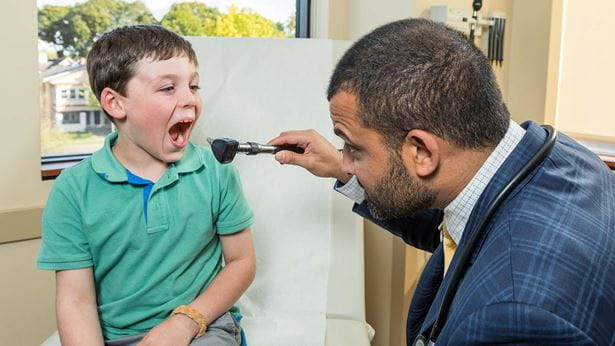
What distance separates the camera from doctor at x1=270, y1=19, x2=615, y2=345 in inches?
30.8

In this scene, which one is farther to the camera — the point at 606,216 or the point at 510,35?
the point at 510,35

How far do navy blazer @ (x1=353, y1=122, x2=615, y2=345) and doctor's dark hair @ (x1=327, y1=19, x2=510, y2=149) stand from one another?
0.07 meters

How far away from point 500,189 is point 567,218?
3.8 inches

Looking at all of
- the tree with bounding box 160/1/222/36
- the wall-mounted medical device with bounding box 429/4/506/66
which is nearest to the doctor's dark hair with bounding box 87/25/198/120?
the tree with bounding box 160/1/222/36

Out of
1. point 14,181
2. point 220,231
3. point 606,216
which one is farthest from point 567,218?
point 14,181

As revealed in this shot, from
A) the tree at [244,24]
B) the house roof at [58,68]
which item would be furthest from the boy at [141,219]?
the tree at [244,24]

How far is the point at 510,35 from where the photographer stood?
2.24 metres

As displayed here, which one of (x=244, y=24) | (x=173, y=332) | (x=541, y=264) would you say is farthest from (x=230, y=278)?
(x=244, y=24)

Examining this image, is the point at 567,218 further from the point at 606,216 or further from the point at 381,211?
the point at 381,211

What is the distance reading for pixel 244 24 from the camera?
7.06 ft

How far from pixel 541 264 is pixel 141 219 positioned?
2.63 ft

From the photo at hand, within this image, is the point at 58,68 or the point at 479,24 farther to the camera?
the point at 479,24

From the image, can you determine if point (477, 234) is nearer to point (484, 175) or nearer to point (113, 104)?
point (484, 175)

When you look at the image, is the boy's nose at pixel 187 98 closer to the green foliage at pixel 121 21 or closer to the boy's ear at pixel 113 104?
the boy's ear at pixel 113 104
